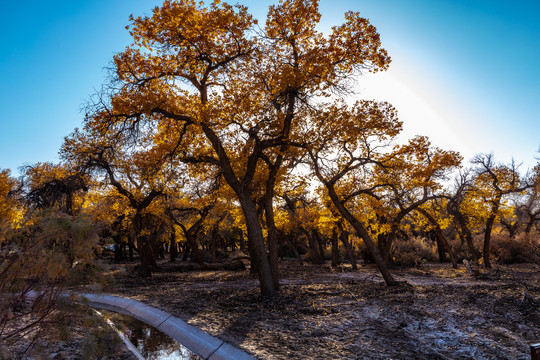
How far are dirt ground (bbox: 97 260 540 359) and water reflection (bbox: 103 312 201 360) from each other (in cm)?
62

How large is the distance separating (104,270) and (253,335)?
3074 mm

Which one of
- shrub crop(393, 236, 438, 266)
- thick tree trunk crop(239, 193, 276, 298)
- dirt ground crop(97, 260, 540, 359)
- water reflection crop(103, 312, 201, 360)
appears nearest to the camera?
dirt ground crop(97, 260, 540, 359)

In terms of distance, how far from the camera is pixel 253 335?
6.14m

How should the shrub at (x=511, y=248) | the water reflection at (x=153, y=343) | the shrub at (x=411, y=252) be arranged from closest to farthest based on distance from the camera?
the water reflection at (x=153, y=343) → the shrub at (x=511, y=248) → the shrub at (x=411, y=252)

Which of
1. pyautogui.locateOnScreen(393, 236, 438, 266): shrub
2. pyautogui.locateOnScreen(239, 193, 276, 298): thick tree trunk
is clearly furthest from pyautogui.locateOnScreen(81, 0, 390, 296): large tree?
pyautogui.locateOnScreen(393, 236, 438, 266): shrub

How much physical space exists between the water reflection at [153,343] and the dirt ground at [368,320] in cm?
62

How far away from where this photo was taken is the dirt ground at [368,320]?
5266mm

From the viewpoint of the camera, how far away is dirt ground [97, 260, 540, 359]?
17.3ft

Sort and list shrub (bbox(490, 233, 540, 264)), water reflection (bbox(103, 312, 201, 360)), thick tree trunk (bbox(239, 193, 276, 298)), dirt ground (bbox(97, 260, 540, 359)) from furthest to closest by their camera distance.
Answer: shrub (bbox(490, 233, 540, 264)) < thick tree trunk (bbox(239, 193, 276, 298)) < water reflection (bbox(103, 312, 201, 360)) < dirt ground (bbox(97, 260, 540, 359))

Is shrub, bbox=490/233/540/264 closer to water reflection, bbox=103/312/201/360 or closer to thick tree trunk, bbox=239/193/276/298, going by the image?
thick tree trunk, bbox=239/193/276/298

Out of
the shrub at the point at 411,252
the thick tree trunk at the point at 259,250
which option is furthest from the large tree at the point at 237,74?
the shrub at the point at 411,252

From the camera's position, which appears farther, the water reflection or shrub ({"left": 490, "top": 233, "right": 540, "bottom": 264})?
shrub ({"left": 490, "top": 233, "right": 540, "bottom": 264})

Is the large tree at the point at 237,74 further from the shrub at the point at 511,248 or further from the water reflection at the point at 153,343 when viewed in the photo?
the shrub at the point at 511,248

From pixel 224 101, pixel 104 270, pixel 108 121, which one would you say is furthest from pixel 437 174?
pixel 104 270
